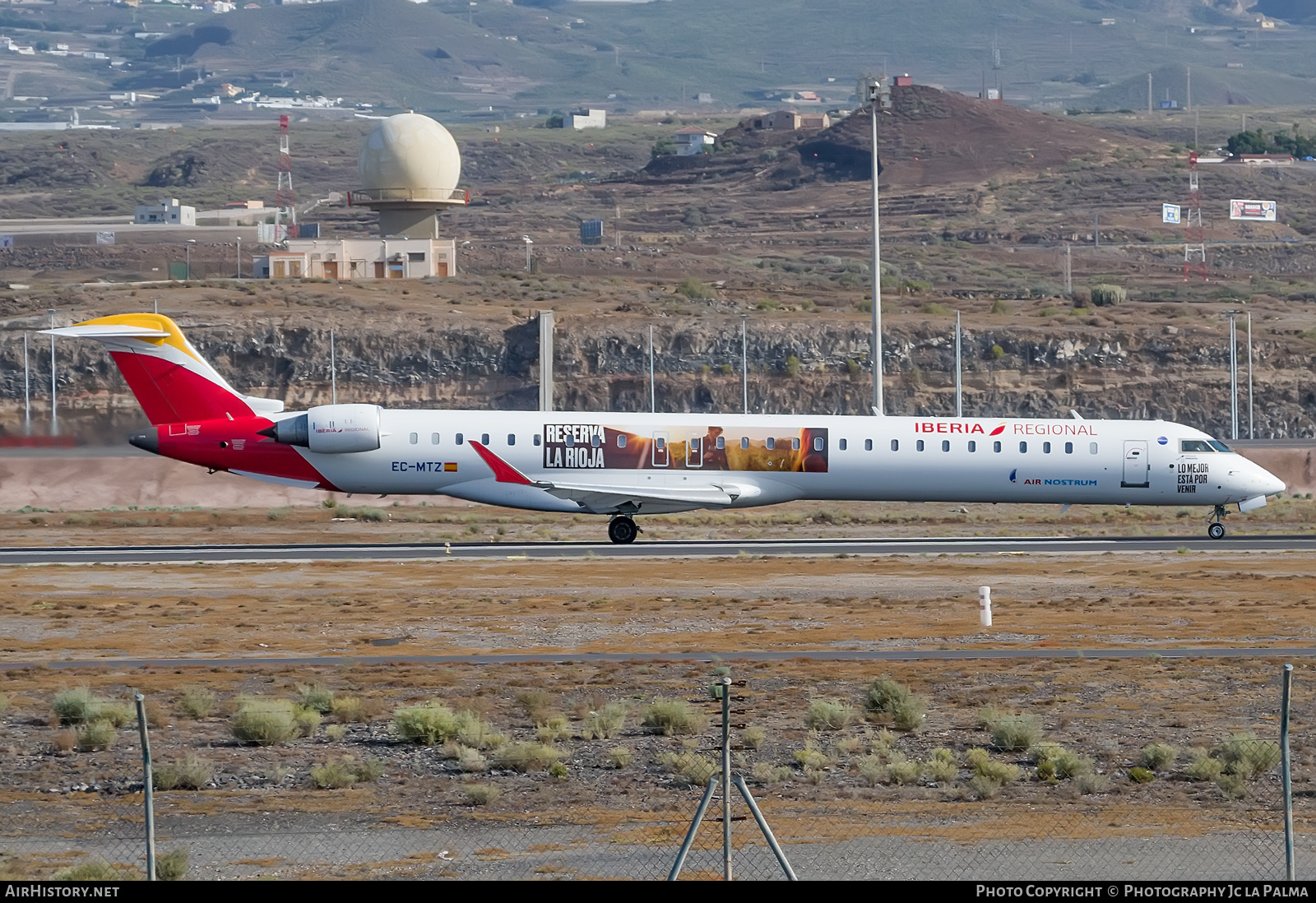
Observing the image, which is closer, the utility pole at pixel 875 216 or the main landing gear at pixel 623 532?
the main landing gear at pixel 623 532

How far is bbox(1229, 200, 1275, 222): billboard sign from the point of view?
140m

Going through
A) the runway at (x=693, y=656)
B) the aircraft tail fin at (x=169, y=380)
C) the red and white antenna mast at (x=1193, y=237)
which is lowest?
the runway at (x=693, y=656)

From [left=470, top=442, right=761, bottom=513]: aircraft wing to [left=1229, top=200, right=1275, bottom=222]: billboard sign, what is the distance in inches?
4441

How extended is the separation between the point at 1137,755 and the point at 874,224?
33.8 metres

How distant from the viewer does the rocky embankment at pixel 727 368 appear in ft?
238

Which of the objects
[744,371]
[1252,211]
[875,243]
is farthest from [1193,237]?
[875,243]

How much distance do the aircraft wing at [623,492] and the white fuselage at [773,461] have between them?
0.04 meters

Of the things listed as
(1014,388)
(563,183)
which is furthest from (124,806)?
(563,183)

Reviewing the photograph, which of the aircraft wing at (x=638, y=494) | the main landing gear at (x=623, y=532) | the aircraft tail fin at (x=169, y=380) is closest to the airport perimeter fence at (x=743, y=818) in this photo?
the aircraft wing at (x=638, y=494)

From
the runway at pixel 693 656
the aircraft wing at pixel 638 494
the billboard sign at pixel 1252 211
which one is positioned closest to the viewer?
the runway at pixel 693 656

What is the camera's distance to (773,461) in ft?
126

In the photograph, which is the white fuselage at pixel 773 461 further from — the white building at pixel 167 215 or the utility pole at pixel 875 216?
the white building at pixel 167 215

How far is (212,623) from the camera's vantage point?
27.0 meters

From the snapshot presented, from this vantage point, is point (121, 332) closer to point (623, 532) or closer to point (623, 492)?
point (623, 492)
